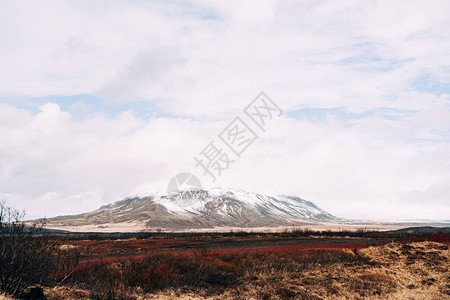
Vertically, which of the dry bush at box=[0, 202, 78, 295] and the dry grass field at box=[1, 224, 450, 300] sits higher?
the dry bush at box=[0, 202, 78, 295]

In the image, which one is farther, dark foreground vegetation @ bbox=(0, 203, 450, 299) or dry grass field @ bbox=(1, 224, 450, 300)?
dry grass field @ bbox=(1, 224, 450, 300)

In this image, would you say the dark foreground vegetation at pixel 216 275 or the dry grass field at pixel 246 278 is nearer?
the dark foreground vegetation at pixel 216 275

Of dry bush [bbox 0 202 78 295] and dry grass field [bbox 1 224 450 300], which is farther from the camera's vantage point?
dry grass field [bbox 1 224 450 300]

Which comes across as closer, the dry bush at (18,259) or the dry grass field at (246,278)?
the dry bush at (18,259)

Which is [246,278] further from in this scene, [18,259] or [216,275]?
[18,259]

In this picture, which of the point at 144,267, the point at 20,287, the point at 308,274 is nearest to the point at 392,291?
the point at 308,274

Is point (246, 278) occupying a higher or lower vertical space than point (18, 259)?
lower

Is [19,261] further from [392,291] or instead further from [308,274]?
[392,291]

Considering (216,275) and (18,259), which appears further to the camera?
(216,275)

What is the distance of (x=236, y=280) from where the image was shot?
17.7m

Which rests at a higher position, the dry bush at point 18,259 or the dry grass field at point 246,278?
the dry bush at point 18,259

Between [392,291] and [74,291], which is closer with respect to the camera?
[74,291]

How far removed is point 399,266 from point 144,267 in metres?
14.2

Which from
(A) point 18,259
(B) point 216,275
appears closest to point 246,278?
(B) point 216,275
